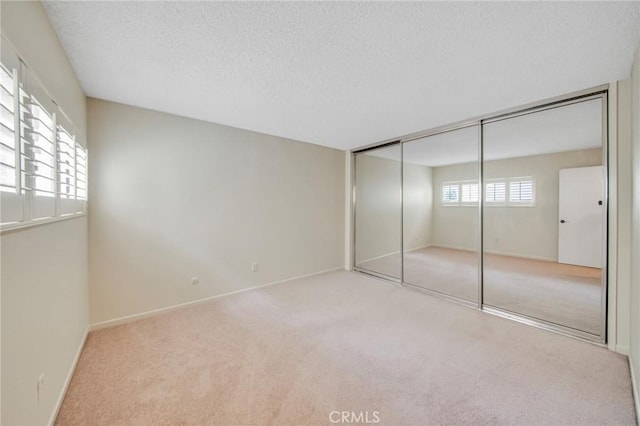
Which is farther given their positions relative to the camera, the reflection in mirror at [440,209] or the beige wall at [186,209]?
the reflection in mirror at [440,209]

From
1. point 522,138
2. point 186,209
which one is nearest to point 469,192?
point 522,138

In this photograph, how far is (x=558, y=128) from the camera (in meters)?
3.51

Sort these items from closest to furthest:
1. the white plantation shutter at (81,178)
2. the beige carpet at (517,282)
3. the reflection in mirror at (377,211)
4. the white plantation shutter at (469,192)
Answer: the white plantation shutter at (81,178), the beige carpet at (517,282), the reflection in mirror at (377,211), the white plantation shutter at (469,192)

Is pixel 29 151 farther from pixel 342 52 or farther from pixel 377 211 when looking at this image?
pixel 377 211

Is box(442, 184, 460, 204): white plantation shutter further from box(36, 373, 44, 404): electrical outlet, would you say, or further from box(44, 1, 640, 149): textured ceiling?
box(36, 373, 44, 404): electrical outlet

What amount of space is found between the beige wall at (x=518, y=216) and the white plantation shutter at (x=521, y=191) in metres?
0.13

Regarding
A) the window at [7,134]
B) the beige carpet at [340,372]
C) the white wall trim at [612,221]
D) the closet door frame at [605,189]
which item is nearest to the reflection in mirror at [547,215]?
the closet door frame at [605,189]

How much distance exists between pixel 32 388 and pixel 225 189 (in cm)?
243

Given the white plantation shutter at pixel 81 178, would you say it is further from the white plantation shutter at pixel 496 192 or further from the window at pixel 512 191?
the white plantation shutter at pixel 496 192

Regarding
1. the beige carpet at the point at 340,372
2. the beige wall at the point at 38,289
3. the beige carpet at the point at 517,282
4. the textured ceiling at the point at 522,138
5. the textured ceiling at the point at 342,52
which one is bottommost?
the beige carpet at the point at 340,372

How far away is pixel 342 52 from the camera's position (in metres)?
1.75

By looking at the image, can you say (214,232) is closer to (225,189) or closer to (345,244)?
(225,189)

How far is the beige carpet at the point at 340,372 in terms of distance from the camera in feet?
4.92

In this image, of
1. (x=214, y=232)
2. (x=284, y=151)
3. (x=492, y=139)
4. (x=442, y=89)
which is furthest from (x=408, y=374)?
(x=492, y=139)
